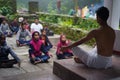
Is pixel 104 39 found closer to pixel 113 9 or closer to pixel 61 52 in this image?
pixel 113 9

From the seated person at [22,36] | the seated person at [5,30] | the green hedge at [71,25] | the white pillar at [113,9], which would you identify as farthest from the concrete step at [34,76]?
the seated person at [5,30]

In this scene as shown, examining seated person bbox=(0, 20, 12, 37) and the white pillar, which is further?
seated person bbox=(0, 20, 12, 37)

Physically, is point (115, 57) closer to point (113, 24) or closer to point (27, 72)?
point (113, 24)

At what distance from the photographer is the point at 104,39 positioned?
346 cm

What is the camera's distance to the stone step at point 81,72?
340cm

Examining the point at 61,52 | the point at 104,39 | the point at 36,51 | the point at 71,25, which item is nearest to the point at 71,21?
the point at 71,25

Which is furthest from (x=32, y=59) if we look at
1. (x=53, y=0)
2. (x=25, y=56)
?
(x=53, y=0)

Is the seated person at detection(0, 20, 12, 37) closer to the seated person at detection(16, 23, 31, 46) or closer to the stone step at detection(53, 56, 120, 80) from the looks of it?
the seated person at detection(16, 23, 31, 46)

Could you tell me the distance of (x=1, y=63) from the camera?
16.4 feet

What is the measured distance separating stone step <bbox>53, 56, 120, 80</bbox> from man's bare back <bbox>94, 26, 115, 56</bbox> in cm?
30

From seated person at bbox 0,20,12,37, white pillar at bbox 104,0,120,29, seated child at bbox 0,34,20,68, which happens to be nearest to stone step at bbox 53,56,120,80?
seated child at bbox 0,34,20,68

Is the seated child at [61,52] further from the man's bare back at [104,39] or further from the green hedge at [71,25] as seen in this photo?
the man's bare back at [104,39]

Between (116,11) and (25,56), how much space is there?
2.60 meters

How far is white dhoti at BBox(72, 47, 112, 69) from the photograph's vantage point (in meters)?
3.59
